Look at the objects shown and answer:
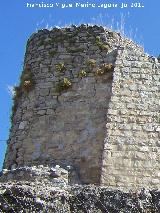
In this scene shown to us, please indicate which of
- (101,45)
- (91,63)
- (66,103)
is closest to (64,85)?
(66,103)

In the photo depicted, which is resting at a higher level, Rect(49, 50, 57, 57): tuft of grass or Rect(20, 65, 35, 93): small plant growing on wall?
Rect(49, 50, 57, 57): tuft of grass

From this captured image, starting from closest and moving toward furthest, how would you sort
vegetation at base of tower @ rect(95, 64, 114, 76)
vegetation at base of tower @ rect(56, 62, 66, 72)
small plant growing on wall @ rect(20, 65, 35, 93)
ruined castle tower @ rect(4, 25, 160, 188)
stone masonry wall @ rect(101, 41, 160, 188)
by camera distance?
stone masonry wall @ rect(101, 41, 160, 188)
ruined castle tower @ rect(4, 25, 160, 188)
vegetation at base of tower @ rect(95, 64, 114, 76)
vegetation at base of tower @ rect(56, 62, 66, 72)
small plant growing on wall @ rect(20, 65, 35, 93)

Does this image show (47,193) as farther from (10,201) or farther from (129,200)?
(129,200)

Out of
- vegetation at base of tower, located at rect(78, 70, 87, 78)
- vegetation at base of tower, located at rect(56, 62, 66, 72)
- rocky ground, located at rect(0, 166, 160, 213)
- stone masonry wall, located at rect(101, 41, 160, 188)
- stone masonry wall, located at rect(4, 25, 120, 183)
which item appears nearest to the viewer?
rocky ground, located at rect(0, 166, 160, 213)

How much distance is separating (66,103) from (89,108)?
0.62m

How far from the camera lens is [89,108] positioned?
1087 cm

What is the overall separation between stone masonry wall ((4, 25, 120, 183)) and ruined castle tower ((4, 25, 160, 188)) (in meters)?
0.02

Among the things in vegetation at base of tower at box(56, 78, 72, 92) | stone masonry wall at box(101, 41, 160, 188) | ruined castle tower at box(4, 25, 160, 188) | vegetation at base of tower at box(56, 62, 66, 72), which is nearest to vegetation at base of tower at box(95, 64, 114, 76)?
ruined castle tower at box(4, 25, 160, 188)

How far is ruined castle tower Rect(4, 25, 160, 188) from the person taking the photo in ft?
33.0

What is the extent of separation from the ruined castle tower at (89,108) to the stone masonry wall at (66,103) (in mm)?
22

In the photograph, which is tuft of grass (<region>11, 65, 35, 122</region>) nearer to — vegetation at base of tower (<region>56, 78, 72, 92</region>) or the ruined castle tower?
the ruined castle tower

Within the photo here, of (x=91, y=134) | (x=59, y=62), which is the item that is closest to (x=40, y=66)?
(x=59, y=62)

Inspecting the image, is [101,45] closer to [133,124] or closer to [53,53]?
[53,53]

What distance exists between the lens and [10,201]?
156 inches
